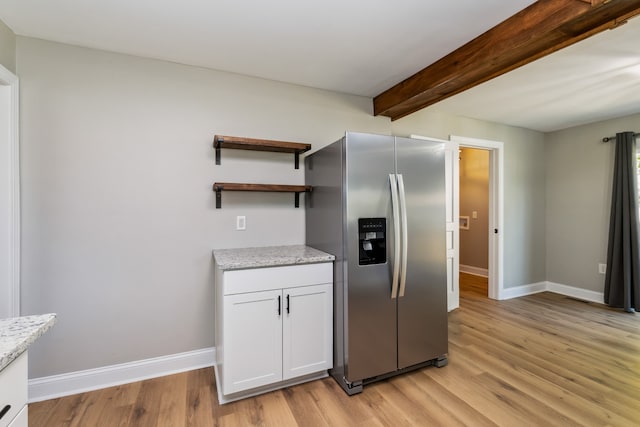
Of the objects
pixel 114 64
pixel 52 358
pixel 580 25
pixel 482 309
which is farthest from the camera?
pixel 482 309

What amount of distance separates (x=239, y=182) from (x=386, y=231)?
1282 millimetres

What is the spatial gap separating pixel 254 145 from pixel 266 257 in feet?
3.02

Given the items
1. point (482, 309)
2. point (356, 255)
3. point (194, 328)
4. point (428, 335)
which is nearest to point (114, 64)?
point (194, 328)

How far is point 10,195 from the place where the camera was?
186 centimetres

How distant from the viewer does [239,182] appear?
8.21 ft

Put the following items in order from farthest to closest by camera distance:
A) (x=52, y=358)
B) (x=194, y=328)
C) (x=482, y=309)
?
(x=482, y=309), (x=194, y=328), (x=52, y=358)

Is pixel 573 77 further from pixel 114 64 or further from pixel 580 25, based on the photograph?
pixel 114 64

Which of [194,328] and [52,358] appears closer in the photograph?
[52,358]

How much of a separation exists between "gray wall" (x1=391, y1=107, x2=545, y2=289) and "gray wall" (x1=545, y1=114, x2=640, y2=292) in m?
0.13

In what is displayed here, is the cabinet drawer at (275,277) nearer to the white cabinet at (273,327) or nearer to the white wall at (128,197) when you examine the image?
the white cabinet at (273,327)

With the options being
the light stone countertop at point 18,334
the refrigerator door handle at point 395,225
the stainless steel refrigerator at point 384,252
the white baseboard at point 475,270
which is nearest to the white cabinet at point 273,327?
the stainless steel refrigerator at point 384,252

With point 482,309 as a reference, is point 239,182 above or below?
above

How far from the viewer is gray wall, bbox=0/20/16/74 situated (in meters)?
1.80

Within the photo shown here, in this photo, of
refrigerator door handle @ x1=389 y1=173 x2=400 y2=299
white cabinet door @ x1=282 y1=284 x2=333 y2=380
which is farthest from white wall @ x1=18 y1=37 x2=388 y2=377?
refrigerator door handle @ x1=389 y1=173 x2=400 y2=299
